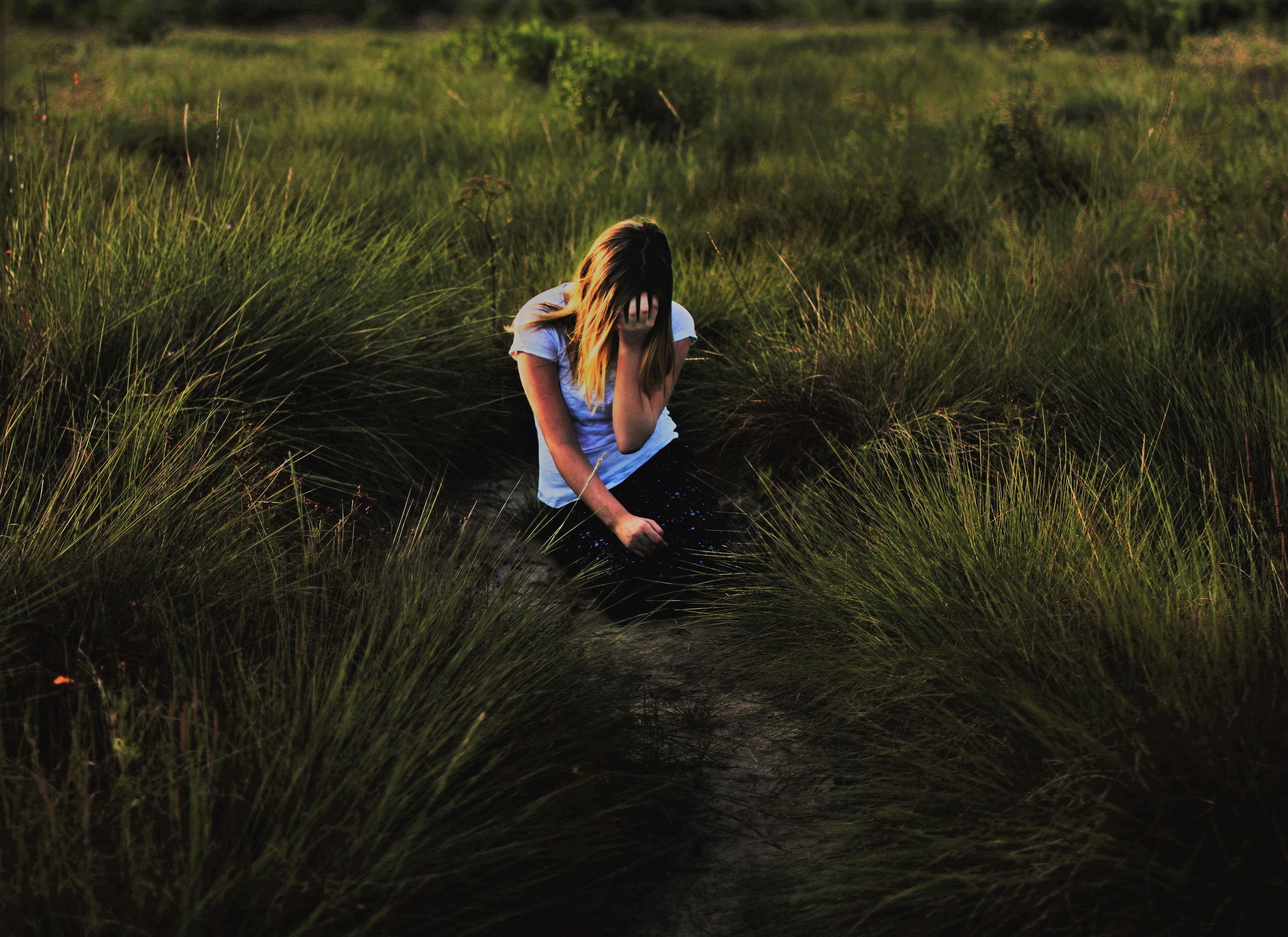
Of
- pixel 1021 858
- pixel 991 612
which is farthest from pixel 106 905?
pixel 991 612

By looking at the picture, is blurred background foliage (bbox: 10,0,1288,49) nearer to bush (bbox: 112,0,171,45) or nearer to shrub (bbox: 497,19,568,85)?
bush (bbox: 112,0,171,45)

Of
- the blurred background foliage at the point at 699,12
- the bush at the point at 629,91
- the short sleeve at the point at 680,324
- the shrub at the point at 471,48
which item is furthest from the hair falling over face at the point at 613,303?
the blurred background foliage at the point at 699,12

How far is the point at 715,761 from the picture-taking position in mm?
2336

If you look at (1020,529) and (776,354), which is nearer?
(1020,529)

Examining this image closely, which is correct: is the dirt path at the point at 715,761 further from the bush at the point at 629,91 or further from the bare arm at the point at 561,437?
the bush at the point at 629,91

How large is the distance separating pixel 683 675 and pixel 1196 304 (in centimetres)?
264

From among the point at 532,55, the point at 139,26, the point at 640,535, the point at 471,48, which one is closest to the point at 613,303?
the point at 640,535

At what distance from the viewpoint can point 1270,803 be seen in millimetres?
1573

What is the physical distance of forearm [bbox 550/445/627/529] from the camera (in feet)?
9.44

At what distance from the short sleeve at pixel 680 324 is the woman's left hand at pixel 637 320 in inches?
10.7

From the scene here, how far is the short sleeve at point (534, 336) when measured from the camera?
9.58ft

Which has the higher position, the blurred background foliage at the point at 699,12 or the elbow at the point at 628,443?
the blurred background foliage at the point at 699,12

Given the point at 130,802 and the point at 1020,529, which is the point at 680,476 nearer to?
the point at 1020,529

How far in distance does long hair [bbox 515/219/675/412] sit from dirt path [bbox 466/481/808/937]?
0.63 m
